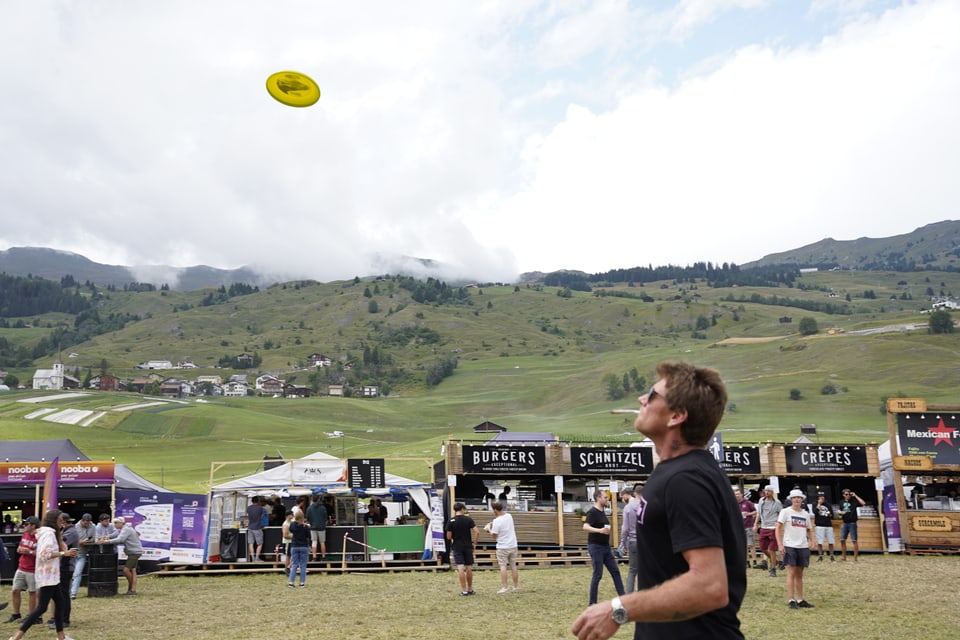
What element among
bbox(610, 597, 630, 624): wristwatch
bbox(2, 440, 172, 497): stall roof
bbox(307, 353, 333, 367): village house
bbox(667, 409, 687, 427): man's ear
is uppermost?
bbox(307, 353, 333, 367): village house

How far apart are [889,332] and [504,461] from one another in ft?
427

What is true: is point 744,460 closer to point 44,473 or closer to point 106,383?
point 44,473

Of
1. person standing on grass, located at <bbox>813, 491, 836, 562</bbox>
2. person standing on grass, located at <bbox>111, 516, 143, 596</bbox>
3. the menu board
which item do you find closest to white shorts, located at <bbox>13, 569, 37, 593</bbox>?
person standing on grass, located at <bbox>111, 516, 143, 596</bbox>

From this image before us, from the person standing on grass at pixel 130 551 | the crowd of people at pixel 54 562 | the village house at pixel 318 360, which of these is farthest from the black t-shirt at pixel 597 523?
the village house at pixel 318 360

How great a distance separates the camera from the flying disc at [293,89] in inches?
520

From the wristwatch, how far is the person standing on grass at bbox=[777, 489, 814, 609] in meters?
10.3

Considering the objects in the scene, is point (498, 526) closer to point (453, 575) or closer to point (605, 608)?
point (453, 575)

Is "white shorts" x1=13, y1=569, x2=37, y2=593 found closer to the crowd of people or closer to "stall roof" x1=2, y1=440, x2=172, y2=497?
the crowd of people

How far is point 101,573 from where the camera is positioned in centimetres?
1531

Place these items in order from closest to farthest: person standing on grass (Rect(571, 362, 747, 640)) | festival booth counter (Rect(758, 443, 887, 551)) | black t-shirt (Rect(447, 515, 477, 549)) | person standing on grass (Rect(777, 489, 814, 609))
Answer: person standing on grass (Rect(571, 362, 747, 640)) < person standing on grass (Rect(777, 489, 814, 609)) < black t-shirt (Rect(447, 515, 477, 549)) < festival booth counter (Rect(758, 443, 887, 551))

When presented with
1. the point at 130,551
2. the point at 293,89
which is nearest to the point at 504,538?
the point at 130,551

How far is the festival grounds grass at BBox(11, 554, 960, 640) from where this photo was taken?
1035 cm

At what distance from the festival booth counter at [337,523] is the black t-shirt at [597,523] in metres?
8.42

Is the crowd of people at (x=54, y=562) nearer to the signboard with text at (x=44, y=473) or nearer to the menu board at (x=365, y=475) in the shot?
the signboard with text at (x=44, y=473)
